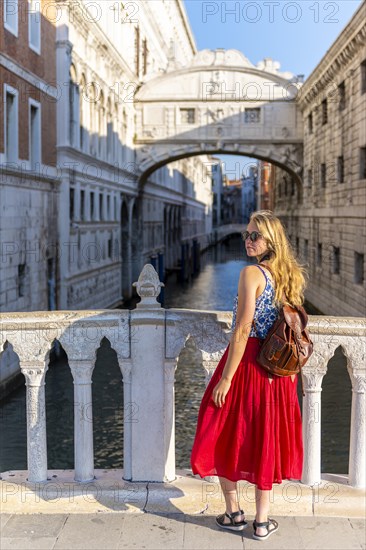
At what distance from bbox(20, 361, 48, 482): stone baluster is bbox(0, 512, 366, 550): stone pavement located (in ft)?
0.79

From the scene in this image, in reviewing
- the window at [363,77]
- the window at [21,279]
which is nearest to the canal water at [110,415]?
the window at [21,279]

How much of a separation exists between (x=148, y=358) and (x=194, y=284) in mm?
24838

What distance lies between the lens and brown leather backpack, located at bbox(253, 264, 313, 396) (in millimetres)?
2682

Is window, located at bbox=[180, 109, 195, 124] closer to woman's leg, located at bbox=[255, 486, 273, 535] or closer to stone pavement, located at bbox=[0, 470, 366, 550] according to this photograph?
stone pavement, located at bbox=[0, 470, 366, 550]

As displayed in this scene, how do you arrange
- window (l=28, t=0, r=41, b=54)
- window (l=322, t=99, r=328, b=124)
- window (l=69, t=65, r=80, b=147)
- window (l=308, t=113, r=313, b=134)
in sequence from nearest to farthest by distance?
window (l=28, t=0, r=41, b=54) < window (l=69, t=65, r=80, b=147) < window (l=322, t=99, r=328, b=124) < window (l=308, t=113, r=313, b=134)

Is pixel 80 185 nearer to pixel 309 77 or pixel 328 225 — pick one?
pixel 328 225

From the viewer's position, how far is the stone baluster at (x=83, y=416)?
3145mm

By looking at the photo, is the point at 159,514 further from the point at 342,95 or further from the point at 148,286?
the point at 342,95

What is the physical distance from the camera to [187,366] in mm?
11539

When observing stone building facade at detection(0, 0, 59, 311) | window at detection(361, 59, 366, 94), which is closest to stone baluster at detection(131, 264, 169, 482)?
stone building facade at detection(0, 0, 59, 311)

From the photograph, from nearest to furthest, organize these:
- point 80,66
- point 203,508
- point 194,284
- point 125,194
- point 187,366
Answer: point 203,508, point 187,366, point 80,66, point 125,194, point 194,284

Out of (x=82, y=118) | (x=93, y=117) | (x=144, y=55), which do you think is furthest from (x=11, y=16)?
(x=144, y=55)

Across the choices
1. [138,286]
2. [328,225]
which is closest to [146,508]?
[138,286]

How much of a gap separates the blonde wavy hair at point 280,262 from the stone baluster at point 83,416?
3.23ft
